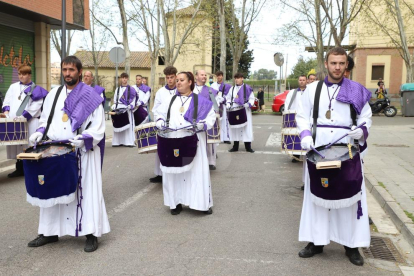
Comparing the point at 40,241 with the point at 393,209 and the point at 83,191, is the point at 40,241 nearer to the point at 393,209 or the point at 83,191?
the point at 83,191

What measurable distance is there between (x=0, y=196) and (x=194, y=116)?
11.7ft

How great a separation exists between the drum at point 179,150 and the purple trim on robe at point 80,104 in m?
1.46

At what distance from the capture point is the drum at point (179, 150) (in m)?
6.21

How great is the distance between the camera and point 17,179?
904 centimetres

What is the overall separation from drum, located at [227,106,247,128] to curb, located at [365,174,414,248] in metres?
3.91

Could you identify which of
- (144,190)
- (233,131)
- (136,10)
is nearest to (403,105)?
(136,10)

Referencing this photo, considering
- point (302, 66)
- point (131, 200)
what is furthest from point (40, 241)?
point (302, 66)

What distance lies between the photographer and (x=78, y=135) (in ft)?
15.7

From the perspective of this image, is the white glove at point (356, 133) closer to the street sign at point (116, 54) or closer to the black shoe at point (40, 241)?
the black shoe at point (40, 241)

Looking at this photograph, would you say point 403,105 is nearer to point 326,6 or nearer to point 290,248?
point 326,6

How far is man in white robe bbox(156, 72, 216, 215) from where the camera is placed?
6.40m

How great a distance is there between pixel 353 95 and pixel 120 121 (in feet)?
32.5

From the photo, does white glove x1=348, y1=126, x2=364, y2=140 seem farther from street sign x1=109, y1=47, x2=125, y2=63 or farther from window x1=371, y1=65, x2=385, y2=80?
window x1=371, y1=65, x2=385, y2=80

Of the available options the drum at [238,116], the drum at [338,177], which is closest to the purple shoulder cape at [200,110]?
the drum at [338,177]
